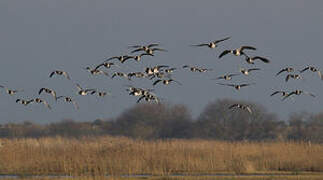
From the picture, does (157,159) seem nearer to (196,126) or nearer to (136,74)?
(136,74)

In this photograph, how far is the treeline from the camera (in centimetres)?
9000

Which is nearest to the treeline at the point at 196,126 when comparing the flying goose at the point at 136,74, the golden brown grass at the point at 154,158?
the golden brown grass at the point at 154,158

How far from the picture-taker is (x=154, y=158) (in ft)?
120

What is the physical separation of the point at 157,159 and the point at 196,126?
5856 centimetres

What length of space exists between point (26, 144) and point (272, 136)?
184ft

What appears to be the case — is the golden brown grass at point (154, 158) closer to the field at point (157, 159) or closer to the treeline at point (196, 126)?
the field at point (157, 159)

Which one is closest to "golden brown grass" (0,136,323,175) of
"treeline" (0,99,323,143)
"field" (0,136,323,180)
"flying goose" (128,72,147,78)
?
"field" (0,136,323,180)

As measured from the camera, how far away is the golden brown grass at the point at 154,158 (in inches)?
1380

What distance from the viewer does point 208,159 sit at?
37531 mm

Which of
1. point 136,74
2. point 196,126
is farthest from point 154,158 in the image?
point 196,126

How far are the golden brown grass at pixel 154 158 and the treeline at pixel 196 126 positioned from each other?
149ft

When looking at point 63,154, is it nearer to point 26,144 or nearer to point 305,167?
point 26,144

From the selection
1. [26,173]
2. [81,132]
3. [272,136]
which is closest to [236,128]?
[272,136]

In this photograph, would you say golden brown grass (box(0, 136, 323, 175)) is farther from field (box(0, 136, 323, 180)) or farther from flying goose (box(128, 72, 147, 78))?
flying goose (box(128, 72, 147, 78))
